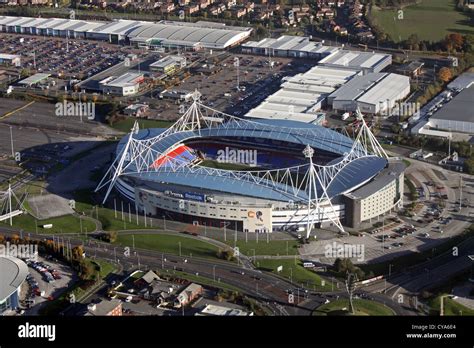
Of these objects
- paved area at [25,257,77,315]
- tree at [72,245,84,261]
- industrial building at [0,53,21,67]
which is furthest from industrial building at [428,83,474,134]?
industrial building at [0,53,21,67]

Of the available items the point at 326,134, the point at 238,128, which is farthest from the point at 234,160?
the point at 326,134

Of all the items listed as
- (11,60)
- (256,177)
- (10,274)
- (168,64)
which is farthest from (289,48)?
(10,274)

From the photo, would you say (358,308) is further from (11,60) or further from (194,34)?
(11,60)

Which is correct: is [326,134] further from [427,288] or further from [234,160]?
[427,288]

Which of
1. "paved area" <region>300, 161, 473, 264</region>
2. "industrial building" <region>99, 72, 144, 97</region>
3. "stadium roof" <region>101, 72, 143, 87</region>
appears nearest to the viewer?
"paved area" <region>300, 161, 473, 264</region>

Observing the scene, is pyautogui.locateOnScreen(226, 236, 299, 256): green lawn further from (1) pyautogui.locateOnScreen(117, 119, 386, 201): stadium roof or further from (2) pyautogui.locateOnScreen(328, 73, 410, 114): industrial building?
(2) pyautogui.locateOnScreen(328, 73, 410, 114): industrial building
